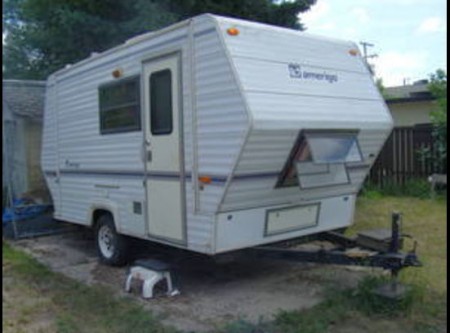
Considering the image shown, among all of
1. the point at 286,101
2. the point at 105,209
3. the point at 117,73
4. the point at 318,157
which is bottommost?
the point at 105,209

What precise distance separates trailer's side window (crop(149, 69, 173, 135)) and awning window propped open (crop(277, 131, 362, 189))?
1.36 m

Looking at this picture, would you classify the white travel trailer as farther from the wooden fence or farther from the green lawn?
the wooden fence

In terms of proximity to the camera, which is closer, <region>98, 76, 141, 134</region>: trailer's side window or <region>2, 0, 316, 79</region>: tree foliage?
<region>98, 76, 141, 134</region>: trailer's side window

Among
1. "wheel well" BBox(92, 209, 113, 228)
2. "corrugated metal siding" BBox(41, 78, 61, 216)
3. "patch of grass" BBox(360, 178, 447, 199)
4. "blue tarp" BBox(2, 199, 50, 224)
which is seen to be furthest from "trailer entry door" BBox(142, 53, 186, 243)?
"patch of grass" BBox(360, 178, 447, 199)

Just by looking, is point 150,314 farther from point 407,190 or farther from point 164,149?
point 407,190

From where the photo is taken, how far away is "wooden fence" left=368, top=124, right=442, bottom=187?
1329 cm

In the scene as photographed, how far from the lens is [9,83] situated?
11320mm

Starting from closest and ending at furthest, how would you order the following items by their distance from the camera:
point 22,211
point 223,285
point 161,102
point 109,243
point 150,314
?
point 150,314 < point 161,102 < point 223,285 < point 109,243 < point 22,211

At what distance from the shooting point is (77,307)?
5.95 m

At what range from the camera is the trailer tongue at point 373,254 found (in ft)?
17.4

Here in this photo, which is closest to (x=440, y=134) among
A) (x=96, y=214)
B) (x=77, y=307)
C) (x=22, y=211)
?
(x=96, y=214)

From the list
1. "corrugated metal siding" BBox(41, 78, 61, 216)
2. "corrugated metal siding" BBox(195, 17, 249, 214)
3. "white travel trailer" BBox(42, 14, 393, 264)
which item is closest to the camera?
"corrugated metal siding" BBox(195, 17, 249, 214)

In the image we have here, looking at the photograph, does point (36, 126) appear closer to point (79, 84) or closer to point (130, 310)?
point (79, 84)

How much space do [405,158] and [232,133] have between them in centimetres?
936
